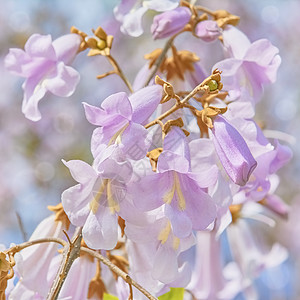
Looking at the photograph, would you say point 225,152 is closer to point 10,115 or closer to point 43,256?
point 43,256

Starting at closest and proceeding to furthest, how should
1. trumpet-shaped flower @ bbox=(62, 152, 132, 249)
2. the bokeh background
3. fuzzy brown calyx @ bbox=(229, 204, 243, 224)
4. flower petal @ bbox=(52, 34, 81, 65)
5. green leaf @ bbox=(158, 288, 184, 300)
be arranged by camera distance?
1. trumpet-shaped flower @ bbox=(62, 152, 132, 249)
2. green leaf @ bbox=(158, 288, 184, 300)
3. flower petal @ bbox=(52, 34, 81, 65)
4. fuzzy brown calyx @ bbox=(229, 204, 243, 224)
5. the bokeh background

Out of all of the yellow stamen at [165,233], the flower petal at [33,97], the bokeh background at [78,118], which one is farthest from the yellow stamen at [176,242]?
the bokeh background at [78,118]

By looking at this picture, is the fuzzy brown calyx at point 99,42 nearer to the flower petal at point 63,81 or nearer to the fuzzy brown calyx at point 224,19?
the flower petal at point 63,81

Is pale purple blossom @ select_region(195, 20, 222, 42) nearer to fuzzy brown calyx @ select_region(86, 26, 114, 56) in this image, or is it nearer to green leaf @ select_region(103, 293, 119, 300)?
fuzzy brown calyx @ select_region(86, 26, 114, 56)

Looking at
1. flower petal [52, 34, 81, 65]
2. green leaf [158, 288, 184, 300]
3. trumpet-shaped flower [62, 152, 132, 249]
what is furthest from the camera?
flower petal [52, 34, 81, 65]

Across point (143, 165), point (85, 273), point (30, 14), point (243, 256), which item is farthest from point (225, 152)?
point (30, 14)

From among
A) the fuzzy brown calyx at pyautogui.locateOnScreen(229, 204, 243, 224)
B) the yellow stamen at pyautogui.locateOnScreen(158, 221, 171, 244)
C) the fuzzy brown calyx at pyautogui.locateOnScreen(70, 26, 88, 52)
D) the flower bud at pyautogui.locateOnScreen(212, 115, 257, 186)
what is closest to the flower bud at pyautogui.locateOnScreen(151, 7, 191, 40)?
the fuzzy brown calyx at pyautogui.locateOnScreen(70, 26, 88, 52)

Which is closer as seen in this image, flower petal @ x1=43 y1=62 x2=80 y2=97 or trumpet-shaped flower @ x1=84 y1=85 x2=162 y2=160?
trumpet-shaped flower @ x1=84 y1=85 x2=162 y2=160
